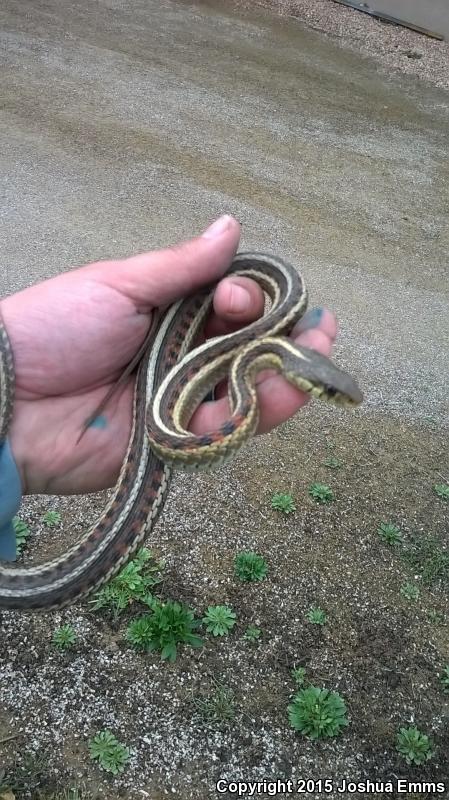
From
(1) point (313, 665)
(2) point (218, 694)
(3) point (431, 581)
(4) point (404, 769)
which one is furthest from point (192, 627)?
(3) point (431, 581)

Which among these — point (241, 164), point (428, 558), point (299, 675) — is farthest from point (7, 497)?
point (241, 164)

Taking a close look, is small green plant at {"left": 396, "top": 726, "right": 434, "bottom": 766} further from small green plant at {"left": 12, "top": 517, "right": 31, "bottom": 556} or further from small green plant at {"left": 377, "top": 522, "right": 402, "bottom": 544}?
small green plant at {"left": 12, "top": 517, "right": 31, "bottom": 556}

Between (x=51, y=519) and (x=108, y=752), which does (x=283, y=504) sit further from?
(x=108, y=752)

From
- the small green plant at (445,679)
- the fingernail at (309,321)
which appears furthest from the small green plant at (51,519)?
the small green plant at (445,679)

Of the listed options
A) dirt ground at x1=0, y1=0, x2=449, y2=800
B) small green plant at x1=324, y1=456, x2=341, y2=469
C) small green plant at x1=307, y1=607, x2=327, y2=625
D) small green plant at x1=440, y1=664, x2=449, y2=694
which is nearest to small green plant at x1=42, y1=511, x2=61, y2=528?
dirt ground at x1=0, y1=0, x2=449, y2=800

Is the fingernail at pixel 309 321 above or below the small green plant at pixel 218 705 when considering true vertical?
above

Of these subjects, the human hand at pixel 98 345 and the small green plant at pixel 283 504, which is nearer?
the human hand at pixel 98 345

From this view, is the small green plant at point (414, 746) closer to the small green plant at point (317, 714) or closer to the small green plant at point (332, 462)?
the small green plant at point (317, 714)
